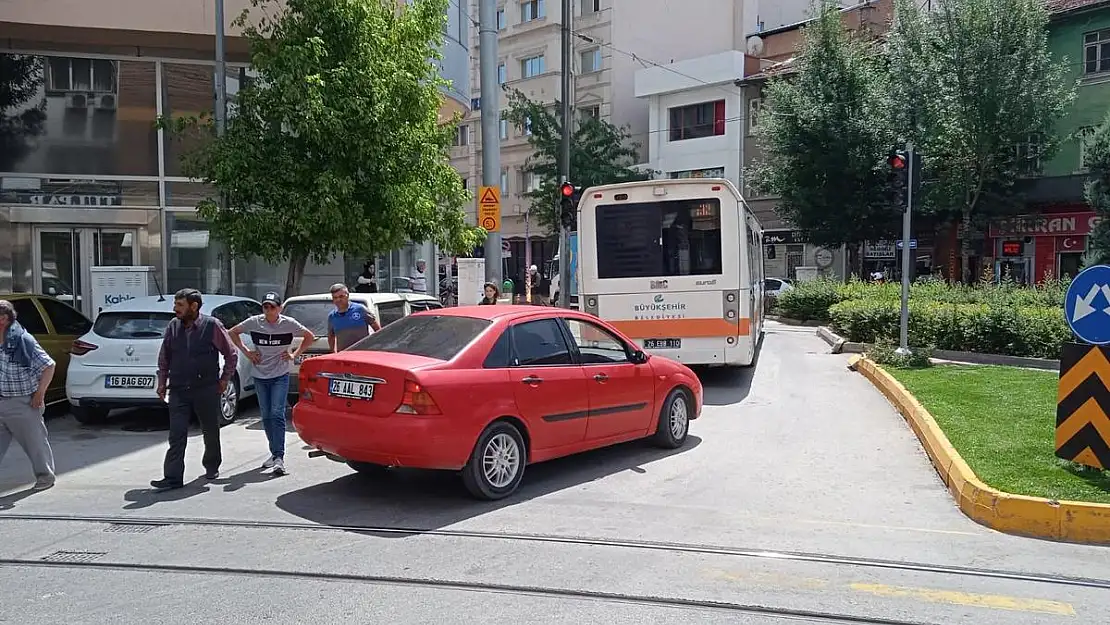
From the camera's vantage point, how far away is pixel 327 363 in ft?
23.0

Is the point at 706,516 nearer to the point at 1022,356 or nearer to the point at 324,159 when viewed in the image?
the point at 324,159

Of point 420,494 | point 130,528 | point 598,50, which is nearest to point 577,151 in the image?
point 598,50

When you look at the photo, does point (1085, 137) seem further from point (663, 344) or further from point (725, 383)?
point (663, 344)

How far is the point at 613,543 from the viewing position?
5918mm

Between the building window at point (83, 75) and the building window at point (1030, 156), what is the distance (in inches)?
1014

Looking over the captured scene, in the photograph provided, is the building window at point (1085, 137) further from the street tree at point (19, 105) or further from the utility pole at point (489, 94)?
the street tree at point (19, 105)

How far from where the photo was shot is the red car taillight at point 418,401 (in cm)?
642

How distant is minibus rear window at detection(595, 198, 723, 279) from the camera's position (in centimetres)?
1305

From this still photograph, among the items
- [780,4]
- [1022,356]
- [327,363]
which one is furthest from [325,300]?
[780,4]

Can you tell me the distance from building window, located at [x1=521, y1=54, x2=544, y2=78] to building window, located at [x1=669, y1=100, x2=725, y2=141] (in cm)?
932

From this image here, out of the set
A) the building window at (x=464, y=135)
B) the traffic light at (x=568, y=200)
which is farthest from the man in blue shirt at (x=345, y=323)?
the building window at (x=464, y=135)

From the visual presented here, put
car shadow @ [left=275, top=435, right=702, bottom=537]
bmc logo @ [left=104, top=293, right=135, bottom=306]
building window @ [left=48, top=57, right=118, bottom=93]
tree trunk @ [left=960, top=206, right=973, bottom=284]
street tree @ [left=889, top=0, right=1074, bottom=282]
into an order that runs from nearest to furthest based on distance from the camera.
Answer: car shadow @ [left=275, top=435, right=702, bottom=537]
bmc logo @ [left=104, top=293, right=135, bottom=306]
building window @ [left=48, top=57, right=118, bottom=93]
street tree @ [left=889, top=0, right=1074, bottom=282]
tree trunk @ [left=960, top=206, right=973, bottom=284]

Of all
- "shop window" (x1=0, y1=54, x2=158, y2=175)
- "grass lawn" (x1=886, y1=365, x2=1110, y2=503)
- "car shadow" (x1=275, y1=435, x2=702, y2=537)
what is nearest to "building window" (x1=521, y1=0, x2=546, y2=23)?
"shop window" (x1=0, y1=54, x2=158, y2=175)

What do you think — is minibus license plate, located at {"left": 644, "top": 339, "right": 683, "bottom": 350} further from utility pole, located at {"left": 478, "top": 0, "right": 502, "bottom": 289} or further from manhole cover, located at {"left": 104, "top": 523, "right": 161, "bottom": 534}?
manhole cover, located at {"left": 104, "top": 523, "right": 161, "bottom": 534}
